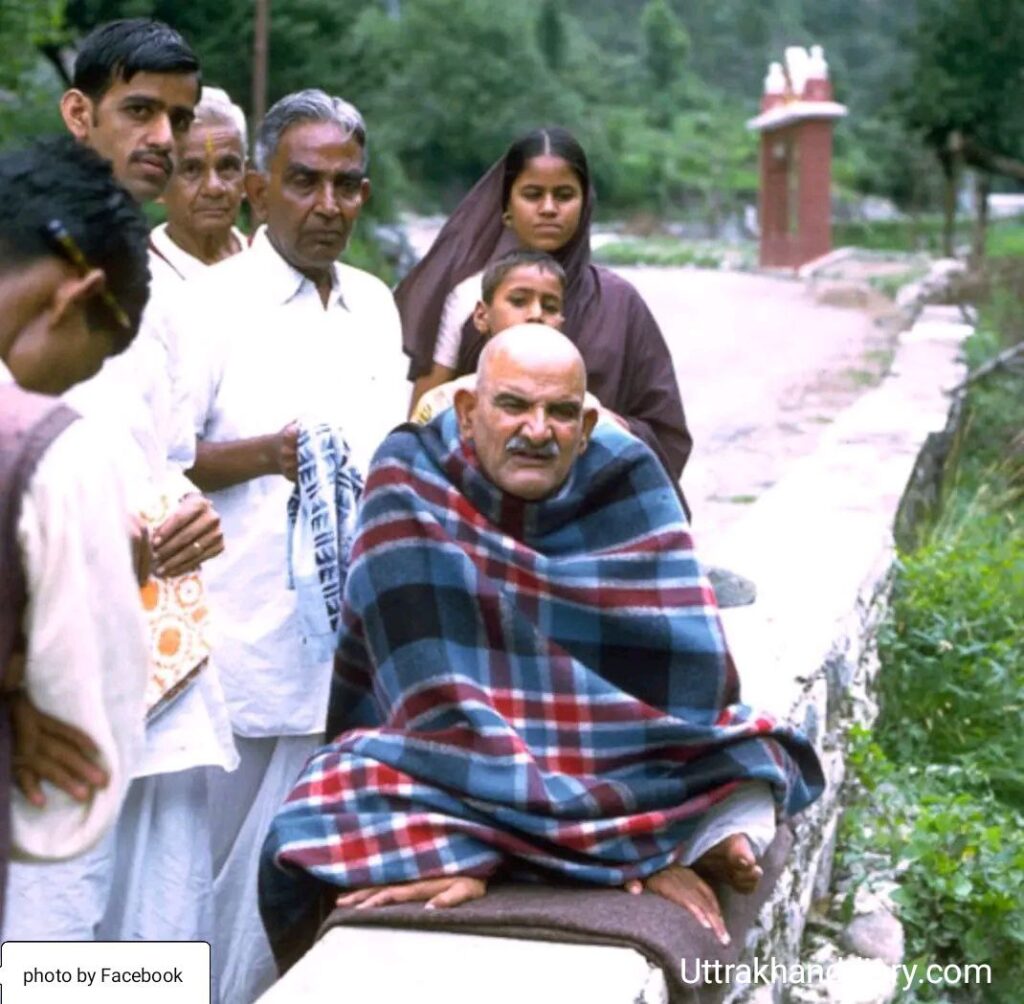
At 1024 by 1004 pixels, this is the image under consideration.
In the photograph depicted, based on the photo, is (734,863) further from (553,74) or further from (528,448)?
(553,74)

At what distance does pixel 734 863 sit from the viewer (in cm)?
311

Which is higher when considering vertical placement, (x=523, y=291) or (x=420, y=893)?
(x=523, y=291)

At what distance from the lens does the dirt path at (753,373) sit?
10922 millimetres

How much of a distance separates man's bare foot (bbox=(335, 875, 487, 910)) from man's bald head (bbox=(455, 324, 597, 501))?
64cm

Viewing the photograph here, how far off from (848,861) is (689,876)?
5.49 ft

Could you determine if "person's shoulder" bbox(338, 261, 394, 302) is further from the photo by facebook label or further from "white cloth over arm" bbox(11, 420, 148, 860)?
"white cloth over arm" bbox(11, 420, 148, 860)

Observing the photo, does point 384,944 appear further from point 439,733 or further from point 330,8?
point 330,8

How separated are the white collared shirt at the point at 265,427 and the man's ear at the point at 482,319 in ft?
1.10

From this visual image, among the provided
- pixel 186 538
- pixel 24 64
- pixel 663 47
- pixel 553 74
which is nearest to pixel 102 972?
pixel 186 538

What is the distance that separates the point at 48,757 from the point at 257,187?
224cm

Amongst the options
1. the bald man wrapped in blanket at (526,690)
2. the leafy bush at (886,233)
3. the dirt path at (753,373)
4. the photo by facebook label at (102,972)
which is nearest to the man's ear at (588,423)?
the bald man wrapped in blanket at (526,690)

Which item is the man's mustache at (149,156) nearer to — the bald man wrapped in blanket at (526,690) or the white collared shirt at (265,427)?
the white collared shirt at (265,427)

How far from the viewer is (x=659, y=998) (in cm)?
281

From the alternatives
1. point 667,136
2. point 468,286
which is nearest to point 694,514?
point 468,286
